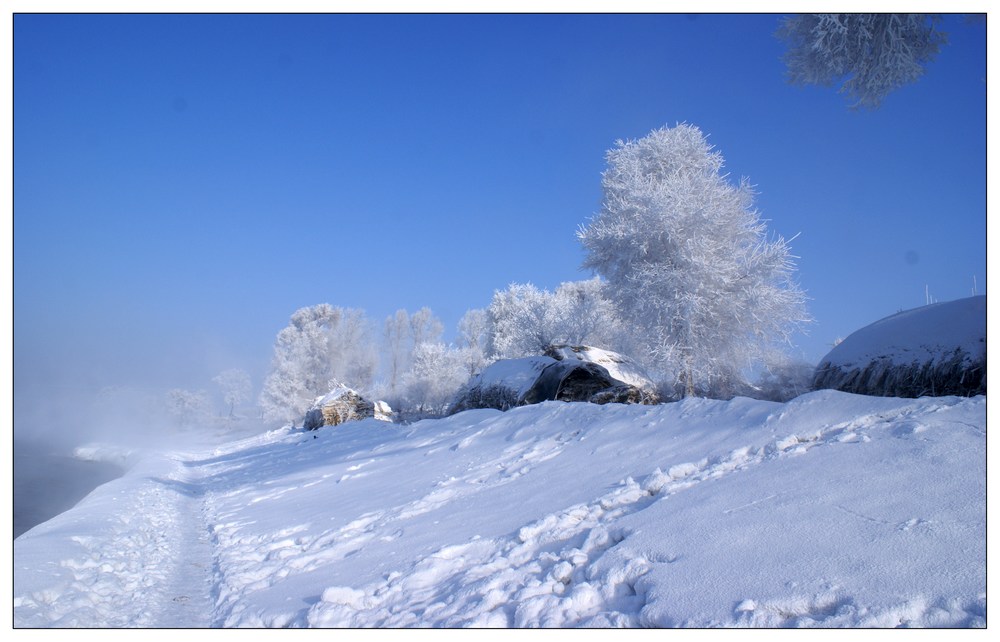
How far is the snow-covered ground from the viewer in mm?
3012

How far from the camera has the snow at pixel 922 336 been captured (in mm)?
7191

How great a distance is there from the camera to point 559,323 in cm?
2934

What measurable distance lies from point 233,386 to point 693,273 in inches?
2189

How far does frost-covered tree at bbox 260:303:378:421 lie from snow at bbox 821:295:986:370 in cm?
3623

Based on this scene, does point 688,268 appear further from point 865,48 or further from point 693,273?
point 865,48

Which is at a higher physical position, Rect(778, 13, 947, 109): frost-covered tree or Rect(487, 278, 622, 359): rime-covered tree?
Rect(778, 13, 947, 109): frost-covered tree

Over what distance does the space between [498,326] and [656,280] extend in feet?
86.8

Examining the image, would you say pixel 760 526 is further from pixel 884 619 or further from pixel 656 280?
pixel 656 280

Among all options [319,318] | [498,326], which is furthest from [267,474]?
[319,318]

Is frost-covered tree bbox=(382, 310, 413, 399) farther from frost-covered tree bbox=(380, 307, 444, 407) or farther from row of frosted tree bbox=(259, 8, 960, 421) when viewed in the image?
row of frosted tree bbox=(259, 8, 960, 421)

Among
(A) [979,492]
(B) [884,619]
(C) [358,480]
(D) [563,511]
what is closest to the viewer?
(B) [884,619]

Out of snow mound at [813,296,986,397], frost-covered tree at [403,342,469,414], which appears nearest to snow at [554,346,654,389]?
snow mound at [813,296,986,397]

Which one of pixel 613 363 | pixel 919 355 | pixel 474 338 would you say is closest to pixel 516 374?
pixel 613 363

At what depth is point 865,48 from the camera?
7.18 metres
